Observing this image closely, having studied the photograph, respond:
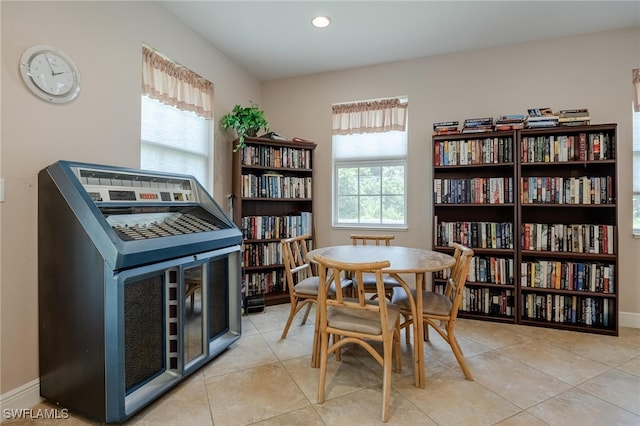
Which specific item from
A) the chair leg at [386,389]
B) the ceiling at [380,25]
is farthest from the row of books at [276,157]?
the chair leg at [386,389]

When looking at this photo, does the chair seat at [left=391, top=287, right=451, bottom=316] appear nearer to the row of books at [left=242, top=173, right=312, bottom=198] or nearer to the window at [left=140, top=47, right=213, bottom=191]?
the row of books at [left=242, top=173, right=312, bottom=198]

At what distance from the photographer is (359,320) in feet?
5.67

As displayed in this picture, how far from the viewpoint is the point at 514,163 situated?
2.81 m

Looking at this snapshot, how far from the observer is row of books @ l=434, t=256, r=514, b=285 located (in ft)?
9.44

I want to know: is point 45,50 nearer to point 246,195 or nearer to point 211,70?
point 211,70

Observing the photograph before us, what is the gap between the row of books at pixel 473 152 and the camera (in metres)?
2.88

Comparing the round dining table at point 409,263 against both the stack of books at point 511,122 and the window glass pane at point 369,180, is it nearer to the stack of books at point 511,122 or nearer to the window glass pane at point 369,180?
the window glass pane at point 369,180

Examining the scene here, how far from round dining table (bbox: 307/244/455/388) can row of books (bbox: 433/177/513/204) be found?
39.3 inches

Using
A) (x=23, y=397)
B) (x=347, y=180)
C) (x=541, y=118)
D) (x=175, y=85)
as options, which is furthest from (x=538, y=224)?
(x=23, y=397)

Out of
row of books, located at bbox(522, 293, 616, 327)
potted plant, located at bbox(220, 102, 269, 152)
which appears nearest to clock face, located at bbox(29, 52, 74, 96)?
potted plant, located at bbox(220, 102, 269, 152)

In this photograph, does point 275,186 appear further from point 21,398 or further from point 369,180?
point 21,398

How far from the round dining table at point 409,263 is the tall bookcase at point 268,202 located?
111cm

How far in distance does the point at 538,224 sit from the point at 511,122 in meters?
0.99

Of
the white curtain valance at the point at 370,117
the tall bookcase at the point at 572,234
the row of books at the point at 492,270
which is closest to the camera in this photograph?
the tall bookcase at the point at 572,234
